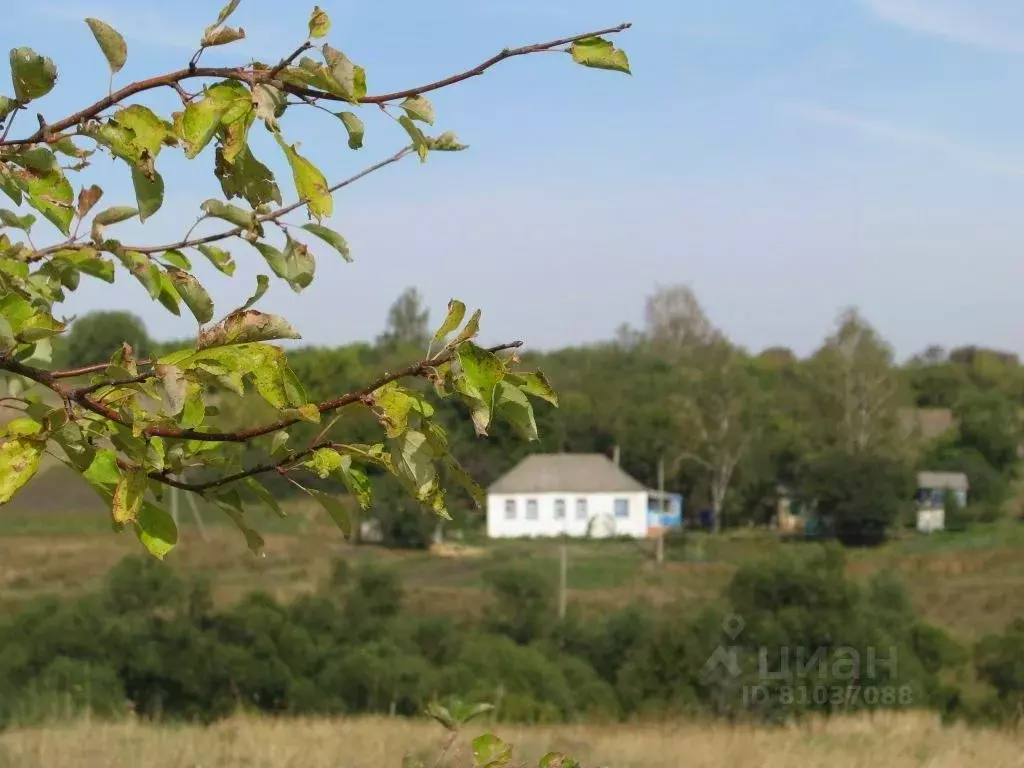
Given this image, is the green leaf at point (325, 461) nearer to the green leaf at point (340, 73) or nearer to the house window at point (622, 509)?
the green leaf at point (340, 73)

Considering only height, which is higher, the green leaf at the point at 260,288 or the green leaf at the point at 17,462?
the green leaf at the point at 260,288

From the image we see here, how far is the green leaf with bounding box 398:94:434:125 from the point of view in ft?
6.22

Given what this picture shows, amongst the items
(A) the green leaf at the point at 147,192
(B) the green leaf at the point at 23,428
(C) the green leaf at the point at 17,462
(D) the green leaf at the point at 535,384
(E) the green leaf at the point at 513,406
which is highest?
(A) the green leaf at the point at 147,192

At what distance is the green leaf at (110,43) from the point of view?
1.78 meters

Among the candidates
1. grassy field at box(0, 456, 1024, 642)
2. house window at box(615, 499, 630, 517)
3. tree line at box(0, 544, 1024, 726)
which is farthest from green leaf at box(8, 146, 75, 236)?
house window at box(615, 499, 630, 517)

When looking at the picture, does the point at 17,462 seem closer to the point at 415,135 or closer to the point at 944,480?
the point at 415,135

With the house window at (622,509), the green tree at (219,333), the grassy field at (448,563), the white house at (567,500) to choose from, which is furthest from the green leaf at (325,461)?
the house window at (622,509)

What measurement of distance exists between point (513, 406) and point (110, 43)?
709mm

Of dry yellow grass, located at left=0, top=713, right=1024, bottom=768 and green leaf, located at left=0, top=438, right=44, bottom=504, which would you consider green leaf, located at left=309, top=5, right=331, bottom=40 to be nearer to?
green leaf, located at left=0, top=438, right=44, bottom=504

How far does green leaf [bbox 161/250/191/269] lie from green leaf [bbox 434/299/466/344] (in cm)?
49

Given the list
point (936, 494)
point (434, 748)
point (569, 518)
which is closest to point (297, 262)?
point (434, 748)

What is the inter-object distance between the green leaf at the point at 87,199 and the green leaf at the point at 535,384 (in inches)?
28.0

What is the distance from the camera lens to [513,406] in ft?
5.62

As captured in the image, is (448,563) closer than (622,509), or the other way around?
(448,563)
